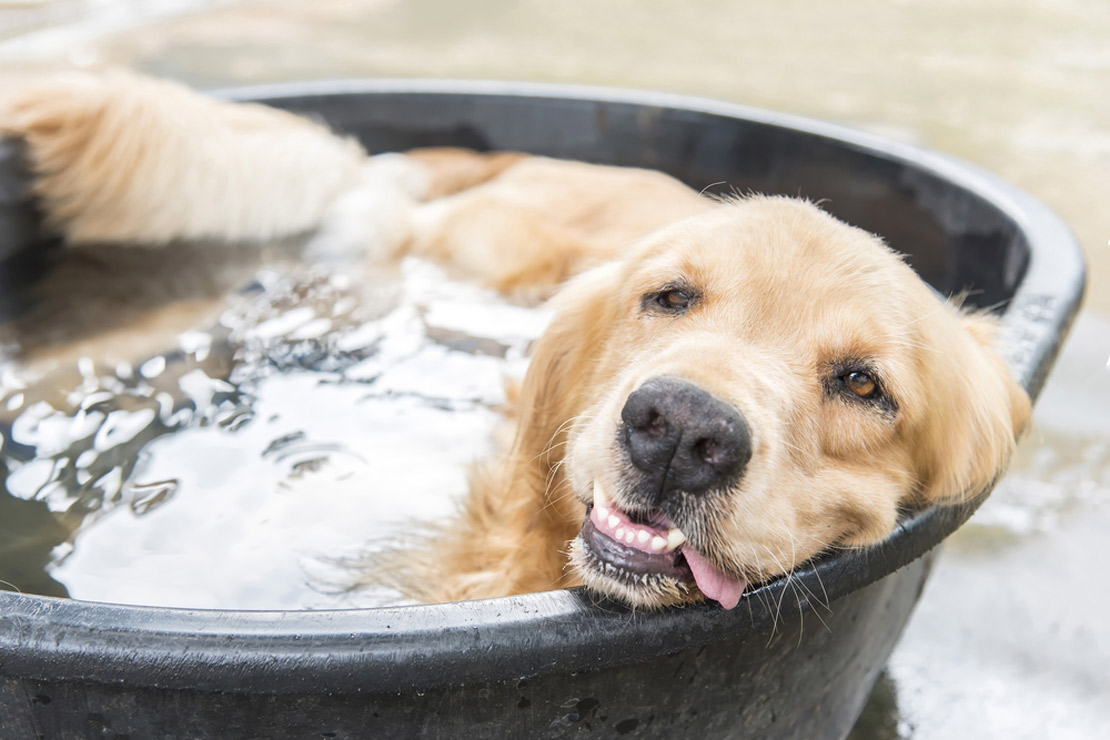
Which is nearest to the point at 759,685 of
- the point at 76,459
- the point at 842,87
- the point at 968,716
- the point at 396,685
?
the point at 396,685

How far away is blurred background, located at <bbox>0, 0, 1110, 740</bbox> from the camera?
2834mm

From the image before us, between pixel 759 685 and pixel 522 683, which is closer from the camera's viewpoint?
pixel 522 683

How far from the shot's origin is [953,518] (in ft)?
5.81

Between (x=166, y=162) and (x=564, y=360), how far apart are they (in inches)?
85.9

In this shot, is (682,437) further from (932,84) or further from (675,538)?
(932,84)

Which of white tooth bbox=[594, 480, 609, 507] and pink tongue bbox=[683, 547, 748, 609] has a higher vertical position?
white tooth bbox=[594, 480, 609, 507]

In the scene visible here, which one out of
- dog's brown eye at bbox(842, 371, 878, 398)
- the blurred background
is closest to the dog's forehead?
dog's brown eye at bbox(842, 371, 878, 398)

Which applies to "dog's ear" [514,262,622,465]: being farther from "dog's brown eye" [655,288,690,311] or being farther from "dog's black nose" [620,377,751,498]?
"dog's black nose" [620,377,751,498]

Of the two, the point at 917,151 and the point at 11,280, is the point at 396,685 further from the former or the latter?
the point at 917,151

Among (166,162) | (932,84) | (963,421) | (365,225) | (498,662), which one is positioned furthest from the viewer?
(932,84)

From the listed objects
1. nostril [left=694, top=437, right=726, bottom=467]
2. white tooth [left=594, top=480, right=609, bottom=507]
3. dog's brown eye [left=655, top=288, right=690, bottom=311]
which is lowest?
white tooth [left=594, top=480, right=609, bottom=507]

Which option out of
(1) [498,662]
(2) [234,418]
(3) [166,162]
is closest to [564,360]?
(2) [234,418]

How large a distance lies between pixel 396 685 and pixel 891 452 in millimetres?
1122

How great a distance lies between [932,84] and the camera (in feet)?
33.2
